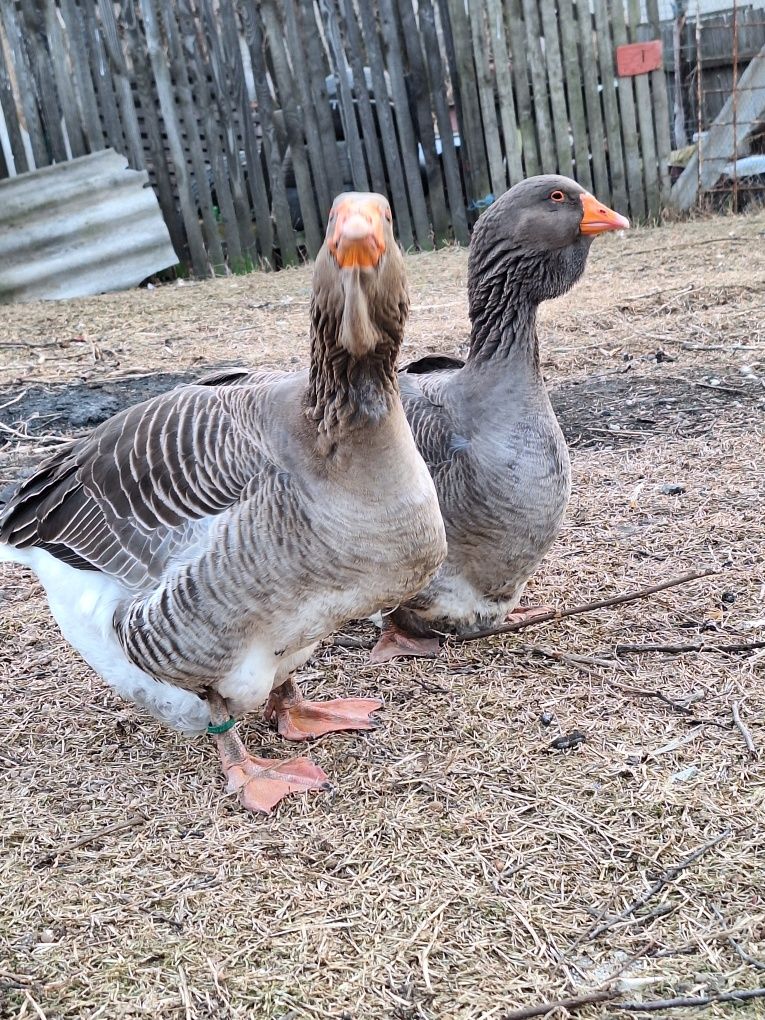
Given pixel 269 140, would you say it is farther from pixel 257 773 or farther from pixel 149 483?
pixel 257 773

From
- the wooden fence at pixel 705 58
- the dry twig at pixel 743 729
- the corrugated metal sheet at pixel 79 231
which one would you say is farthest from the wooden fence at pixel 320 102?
the dry twig at pixel 743 729

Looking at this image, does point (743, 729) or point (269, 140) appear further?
point (269, 140)

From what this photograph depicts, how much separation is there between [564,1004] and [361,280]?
1912 mm

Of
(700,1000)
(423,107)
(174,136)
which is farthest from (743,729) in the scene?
(174,136)

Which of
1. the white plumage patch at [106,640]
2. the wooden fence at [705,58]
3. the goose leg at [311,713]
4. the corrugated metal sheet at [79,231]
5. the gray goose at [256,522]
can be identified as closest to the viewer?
the gray goose at [256,522]

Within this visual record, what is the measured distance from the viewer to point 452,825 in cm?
310

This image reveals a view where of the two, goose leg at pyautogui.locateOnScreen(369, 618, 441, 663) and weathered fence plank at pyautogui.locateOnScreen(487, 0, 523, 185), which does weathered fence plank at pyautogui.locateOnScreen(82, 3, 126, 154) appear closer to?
weathered fence plank at pyautogui.locateOnScreen(487, 0, 523, 185)

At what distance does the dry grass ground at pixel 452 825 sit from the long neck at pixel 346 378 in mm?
1286

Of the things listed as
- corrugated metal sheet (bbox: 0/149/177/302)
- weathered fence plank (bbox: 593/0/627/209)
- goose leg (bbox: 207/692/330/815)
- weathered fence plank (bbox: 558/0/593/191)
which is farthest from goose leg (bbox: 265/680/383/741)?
→ weathered fence plank (bbox: 593/0/627/209)

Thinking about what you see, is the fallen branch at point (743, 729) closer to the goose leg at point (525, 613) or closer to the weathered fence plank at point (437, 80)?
the goose leg at point (525, 613)

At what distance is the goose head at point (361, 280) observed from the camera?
99.8 inches

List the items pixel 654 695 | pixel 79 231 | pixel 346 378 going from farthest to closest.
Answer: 1. pixel 79 231
2. pixel 654 695
3. pixel 346 378

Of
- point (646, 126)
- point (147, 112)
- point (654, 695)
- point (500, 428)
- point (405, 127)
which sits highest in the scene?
point (147, 112)

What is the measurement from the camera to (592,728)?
3.52 meters
